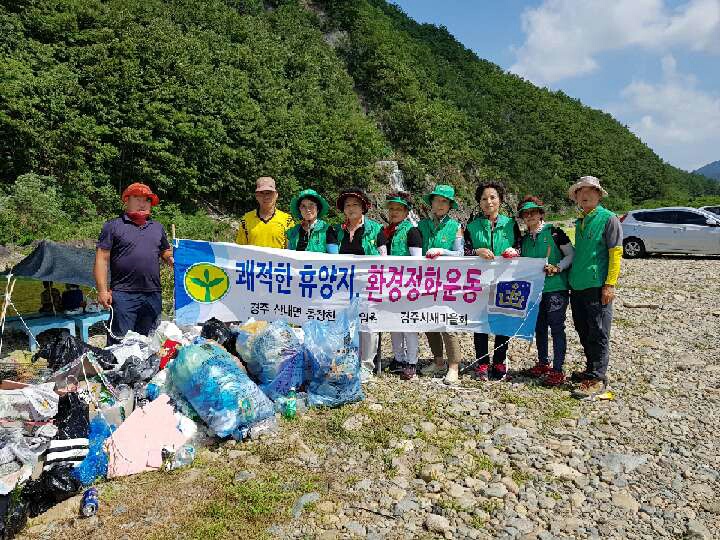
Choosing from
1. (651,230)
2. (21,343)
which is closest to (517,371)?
(21,343)

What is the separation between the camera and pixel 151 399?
4.39 metres

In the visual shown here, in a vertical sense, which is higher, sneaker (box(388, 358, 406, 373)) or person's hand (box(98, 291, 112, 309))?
person's hand (box(98, 291, 112, 309))

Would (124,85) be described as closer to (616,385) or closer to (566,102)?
(616,385)

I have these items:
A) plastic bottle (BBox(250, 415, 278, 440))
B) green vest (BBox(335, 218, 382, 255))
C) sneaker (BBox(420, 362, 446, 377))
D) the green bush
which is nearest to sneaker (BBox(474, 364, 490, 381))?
sneaker (BBox(420, 362, 446, 377))

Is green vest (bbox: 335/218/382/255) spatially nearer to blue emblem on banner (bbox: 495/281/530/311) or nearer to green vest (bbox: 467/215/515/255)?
green vest (bbox: 467/215/515/255)

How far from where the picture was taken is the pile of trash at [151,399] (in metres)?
3.29

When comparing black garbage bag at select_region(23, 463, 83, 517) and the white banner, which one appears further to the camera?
the white banner

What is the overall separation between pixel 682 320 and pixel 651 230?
30.8 feet

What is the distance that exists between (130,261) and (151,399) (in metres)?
1.29

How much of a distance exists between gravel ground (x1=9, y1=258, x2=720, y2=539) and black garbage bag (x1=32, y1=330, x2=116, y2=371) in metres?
1.37

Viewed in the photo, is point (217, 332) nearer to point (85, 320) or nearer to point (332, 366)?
point (332, 366)

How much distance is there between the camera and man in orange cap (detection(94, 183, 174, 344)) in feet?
15.3

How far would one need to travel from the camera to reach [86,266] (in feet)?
22.7

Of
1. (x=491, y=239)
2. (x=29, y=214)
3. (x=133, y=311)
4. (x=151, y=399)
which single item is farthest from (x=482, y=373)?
(x=29, y=214)
